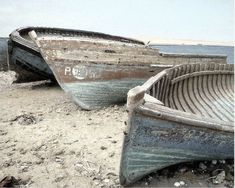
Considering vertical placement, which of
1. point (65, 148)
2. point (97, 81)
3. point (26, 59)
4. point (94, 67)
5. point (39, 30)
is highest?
point (39, 30)

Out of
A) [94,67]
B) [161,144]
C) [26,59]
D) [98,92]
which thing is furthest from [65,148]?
[26,59]

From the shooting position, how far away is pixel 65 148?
5.70 m

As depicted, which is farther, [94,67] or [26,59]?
[26,59]

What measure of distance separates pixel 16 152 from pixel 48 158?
68 cm

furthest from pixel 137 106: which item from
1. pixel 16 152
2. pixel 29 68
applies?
pixel 29 68

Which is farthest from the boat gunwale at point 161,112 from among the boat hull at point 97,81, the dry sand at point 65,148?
the boat hull at point 97,81

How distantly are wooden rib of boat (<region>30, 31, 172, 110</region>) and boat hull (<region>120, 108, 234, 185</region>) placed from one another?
371 cm

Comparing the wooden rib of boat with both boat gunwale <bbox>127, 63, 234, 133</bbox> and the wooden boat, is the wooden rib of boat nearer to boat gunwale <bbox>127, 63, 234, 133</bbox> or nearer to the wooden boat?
the wooden boat

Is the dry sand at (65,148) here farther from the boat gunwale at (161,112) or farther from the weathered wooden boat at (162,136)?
the boat gunwale at (161,112)

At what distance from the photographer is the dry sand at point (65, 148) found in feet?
15.0

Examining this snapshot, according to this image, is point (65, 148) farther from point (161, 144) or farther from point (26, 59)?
point (26, 59)

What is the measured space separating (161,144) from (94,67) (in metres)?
3.86

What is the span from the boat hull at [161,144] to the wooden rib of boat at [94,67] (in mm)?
3710

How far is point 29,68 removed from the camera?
10961 millimetres
